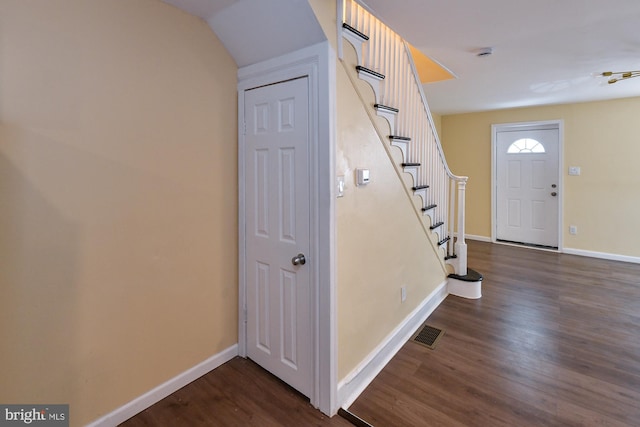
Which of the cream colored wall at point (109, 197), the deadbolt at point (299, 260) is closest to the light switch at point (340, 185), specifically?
the deadbolt at point (299, 260)

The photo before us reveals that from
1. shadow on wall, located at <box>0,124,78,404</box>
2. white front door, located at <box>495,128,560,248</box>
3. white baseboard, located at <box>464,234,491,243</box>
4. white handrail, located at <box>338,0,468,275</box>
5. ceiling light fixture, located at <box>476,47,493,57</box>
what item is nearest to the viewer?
shadow on wall, located at <box>0,124,78,404</box>

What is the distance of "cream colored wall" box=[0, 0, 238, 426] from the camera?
1.31 meters

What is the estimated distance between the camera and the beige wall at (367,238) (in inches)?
69.9

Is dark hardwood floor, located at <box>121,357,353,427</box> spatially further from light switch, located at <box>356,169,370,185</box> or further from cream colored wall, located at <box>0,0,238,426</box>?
light switch, located at <box>356,169,370,185</box>

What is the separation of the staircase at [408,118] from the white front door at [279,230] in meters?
0.47

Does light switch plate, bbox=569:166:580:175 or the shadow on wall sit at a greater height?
A: light switch plate, bbox=569:166:580:175

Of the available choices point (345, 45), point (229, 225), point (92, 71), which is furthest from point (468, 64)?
point (92, 71)

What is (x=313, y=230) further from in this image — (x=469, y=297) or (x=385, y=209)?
(x=469, y=297)

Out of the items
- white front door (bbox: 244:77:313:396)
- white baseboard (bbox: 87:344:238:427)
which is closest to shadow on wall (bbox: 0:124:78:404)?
white baseboard (bbox: 87:344:238:427)

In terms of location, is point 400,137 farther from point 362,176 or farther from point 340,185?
point 340,185

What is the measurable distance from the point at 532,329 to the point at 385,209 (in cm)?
164

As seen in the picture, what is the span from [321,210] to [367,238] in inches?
18.9

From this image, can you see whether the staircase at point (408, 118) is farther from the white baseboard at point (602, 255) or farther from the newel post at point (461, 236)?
the white baseboard at point (602, 255)

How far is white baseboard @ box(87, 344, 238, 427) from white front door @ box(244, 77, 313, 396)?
0.59 ft
